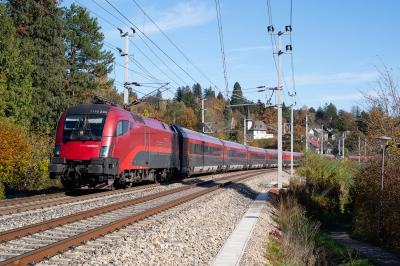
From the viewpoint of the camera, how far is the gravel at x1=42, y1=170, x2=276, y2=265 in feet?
20.3

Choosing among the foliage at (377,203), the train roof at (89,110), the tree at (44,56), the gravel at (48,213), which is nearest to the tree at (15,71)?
the tree at (44,56)

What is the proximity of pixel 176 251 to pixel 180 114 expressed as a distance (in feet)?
218

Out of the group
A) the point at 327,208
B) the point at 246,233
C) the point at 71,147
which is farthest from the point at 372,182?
the point at 71,147

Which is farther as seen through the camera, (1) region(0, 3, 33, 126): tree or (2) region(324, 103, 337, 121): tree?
(2) region(324, 103, 337, 121): tree

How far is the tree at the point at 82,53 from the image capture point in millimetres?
33812

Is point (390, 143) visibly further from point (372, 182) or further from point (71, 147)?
point (71, 147)

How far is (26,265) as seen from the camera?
5.49 meters

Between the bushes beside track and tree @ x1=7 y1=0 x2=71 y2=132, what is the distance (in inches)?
415

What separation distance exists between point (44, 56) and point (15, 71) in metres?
4.52

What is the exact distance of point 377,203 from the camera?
56.5 ft

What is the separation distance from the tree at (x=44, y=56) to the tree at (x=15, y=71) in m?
1.58

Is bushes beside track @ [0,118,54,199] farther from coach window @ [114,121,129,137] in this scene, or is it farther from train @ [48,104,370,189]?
coach window @ [114,121,129,137]

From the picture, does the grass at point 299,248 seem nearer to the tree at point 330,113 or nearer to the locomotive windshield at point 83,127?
the locomotive windshield at point 83,127

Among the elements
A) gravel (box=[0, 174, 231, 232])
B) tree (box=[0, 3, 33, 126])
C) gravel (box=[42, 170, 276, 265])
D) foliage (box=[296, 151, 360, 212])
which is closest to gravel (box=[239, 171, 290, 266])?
gravel (box=[42, 170, 276, 265])
